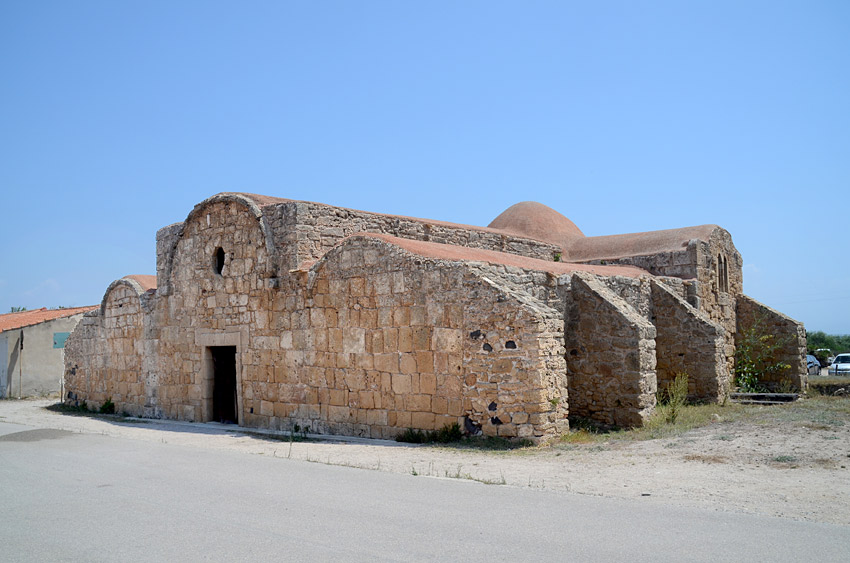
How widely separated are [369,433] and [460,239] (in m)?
5.13

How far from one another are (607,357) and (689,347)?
2.86m

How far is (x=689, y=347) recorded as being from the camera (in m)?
12.4

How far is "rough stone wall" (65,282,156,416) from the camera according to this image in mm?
15625

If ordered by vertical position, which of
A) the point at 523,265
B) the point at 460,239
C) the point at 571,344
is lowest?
the point at 571,344

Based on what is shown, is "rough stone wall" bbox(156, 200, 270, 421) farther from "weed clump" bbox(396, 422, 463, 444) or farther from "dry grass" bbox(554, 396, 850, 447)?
"dry grass" bbox(554, 396, 850, 447)

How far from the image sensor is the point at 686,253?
14945mm

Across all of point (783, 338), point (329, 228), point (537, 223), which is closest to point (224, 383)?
point (329, 228)

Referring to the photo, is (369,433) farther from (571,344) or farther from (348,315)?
(571,344)

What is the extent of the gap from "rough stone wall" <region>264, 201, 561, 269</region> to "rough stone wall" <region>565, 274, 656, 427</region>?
3636mm

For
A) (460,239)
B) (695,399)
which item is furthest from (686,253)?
(460,239)

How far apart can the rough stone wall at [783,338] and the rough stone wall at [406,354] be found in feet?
28.6

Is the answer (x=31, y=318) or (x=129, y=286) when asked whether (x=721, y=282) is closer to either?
(x=129, y=286)

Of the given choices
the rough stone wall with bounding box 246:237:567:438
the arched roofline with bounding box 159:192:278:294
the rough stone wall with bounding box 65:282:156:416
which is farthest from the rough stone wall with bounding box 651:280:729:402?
the rough stone wall with bounding box 65:282:156:416

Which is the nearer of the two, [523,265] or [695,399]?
[523,265]
